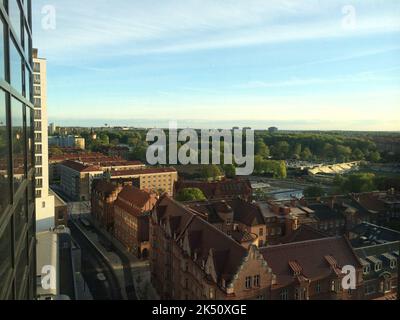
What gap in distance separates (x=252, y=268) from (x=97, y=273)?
10381 mm

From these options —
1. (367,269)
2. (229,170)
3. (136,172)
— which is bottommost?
(367,269)

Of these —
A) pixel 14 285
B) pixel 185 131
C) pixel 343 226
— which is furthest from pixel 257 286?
pixel 185 131

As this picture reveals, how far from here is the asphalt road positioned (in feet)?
56.8

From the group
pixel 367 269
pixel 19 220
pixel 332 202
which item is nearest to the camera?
pixel 19 220

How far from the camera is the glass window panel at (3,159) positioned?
3092mm

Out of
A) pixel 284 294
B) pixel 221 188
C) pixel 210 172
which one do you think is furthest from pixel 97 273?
pixel 210 172

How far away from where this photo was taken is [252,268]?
40.9 feet

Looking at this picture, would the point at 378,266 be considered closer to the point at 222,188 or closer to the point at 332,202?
the point at 332,202

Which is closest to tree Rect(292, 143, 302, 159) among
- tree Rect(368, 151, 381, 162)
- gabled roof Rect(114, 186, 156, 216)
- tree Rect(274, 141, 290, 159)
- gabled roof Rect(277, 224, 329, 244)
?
tree Rect(274, 141, 290, 159)

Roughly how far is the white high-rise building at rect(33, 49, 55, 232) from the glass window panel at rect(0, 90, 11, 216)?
18.0 m

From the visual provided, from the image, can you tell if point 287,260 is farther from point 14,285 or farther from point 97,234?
point 97,234

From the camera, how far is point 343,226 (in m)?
26.2

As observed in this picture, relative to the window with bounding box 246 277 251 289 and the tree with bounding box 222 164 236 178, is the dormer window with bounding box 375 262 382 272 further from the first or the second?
the tree with bounding box 222 164 236 178
